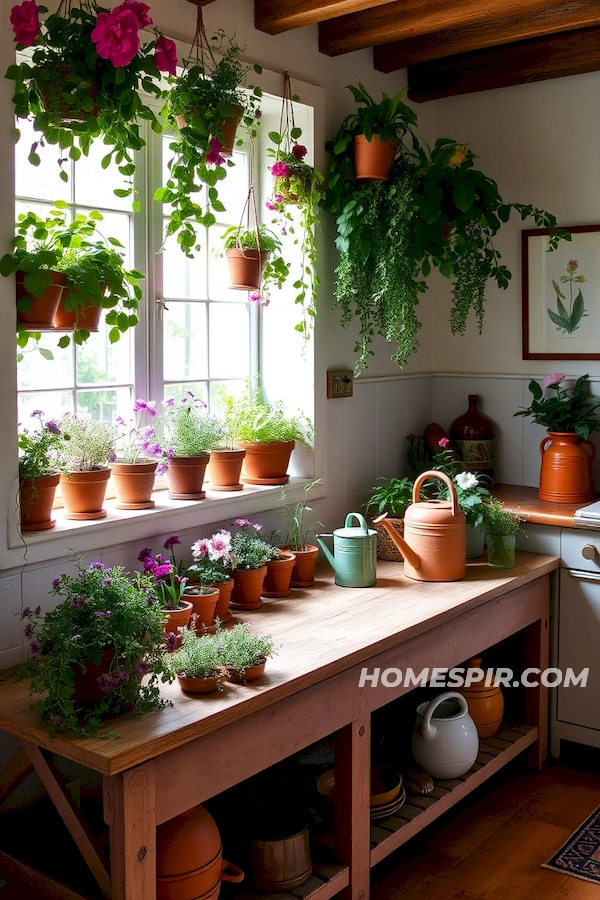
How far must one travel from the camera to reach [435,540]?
3.03 m

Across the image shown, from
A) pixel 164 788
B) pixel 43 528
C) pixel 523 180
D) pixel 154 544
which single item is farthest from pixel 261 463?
pixel 523 180

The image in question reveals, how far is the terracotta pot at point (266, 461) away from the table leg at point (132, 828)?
55.6 inches

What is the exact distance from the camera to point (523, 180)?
12.5 ft

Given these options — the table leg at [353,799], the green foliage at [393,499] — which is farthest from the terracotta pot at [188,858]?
the green foliage at [393,499]

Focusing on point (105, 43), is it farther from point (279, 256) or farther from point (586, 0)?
point (586, 0)

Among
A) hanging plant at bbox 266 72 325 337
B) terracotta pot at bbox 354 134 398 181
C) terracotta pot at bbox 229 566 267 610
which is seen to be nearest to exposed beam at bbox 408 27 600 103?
terracotta pot at bbox 354 134 398 181

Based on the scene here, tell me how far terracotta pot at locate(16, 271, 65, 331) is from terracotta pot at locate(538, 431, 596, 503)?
198cm

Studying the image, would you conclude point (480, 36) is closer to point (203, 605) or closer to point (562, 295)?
point (562, 295)

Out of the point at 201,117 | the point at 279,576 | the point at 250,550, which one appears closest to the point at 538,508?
the point at 279,576

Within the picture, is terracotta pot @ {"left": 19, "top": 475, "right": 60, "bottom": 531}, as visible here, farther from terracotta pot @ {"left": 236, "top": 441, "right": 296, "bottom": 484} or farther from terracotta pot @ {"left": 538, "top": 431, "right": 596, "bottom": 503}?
terracotta pot @ {"left": 538, "top": 431, "right": 596, "bottom": 503}

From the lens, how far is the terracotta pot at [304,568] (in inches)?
118

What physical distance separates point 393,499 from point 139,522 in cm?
104

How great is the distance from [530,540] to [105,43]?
2.22 m

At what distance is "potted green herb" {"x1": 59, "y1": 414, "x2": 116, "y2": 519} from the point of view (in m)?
2.57
